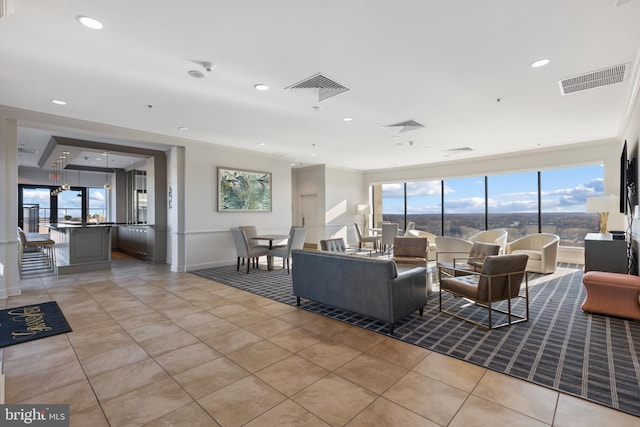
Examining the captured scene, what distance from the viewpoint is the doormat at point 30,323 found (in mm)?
3166

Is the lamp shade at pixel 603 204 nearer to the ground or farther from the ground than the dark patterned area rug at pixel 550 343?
farther from the ground

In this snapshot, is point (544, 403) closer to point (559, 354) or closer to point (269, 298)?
point (559, 354)

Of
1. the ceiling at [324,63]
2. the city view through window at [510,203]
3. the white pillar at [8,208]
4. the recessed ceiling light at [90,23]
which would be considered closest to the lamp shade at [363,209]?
the city view through window at [510,203]

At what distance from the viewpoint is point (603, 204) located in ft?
16.7

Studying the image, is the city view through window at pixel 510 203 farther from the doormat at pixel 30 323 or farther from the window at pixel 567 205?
the doormat at pixel 30 323

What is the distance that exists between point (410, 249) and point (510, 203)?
15.6 feet

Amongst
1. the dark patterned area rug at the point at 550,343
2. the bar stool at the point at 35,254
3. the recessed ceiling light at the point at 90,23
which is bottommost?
the dark patterned area rug at the point at 550,343

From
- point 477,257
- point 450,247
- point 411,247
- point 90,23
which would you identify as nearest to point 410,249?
point 411,247

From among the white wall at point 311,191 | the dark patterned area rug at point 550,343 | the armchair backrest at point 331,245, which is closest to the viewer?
the dark patterned area rug at point 550,343

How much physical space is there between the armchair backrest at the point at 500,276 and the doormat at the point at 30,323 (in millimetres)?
4676

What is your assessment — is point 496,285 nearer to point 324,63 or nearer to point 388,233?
point 324,63

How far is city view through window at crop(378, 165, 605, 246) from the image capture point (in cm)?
762

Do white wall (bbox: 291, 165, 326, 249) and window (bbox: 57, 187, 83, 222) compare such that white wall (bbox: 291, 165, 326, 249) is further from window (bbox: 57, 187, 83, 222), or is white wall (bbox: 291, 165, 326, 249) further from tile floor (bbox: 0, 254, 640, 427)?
window (bbox: 57, 187, 83, 222)

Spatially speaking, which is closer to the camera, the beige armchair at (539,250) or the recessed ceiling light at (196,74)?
the recessed ceiling light at (196,74)
